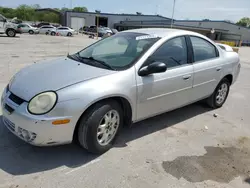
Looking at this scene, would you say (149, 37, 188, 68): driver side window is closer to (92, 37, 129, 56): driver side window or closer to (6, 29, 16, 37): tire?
(92, 37, 129, 56): driver side window

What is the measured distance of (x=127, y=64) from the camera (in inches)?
124

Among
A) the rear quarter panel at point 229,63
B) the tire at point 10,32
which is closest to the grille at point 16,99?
the rear quarter panel at point 229,63

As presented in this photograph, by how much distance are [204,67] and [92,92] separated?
238cm

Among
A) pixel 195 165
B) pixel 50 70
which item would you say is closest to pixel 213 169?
pixel 195 165

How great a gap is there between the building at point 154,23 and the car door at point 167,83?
134 feet

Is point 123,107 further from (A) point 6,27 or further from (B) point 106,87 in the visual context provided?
(A) point 6,27

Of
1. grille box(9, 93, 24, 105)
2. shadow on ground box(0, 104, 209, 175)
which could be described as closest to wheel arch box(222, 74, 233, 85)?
shadow on ground box(0, 104, 209, 175)

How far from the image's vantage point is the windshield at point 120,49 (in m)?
3.25

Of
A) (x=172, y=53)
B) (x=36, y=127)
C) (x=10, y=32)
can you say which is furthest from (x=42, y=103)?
(x=10, y=32)

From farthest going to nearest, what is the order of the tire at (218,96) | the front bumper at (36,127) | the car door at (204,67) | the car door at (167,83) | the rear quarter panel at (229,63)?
the tire at (218,96)
the rear quarter panel at (229,63)
the car door at (204,67)
the car door at (167,83)
the front bumper at (36,127)

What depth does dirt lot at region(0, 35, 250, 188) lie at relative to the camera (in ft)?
8.30

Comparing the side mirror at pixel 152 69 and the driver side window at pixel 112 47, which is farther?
the driver side window at pixel 112 47

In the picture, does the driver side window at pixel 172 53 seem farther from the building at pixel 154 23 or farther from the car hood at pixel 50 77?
the building at pixel 154 23

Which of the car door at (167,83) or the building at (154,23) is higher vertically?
the building at (154,23)
